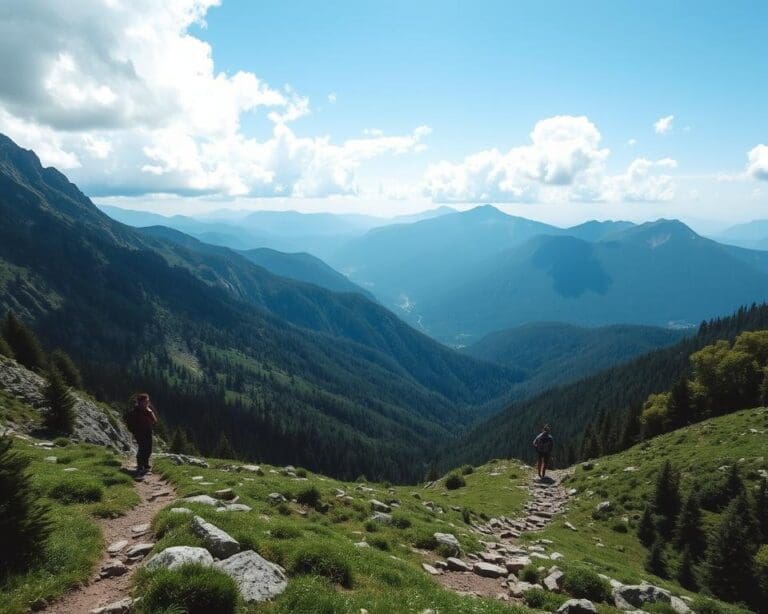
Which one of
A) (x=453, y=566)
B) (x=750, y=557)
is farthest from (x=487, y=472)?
(x=453, y=566)

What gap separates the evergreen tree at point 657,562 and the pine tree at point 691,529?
1.99m

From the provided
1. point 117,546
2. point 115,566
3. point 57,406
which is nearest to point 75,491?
point 117,546

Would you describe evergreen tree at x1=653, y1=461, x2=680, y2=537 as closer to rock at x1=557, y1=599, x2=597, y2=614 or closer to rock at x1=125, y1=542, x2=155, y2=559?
rock at x1=557, y1=599, x2=597, y2=614

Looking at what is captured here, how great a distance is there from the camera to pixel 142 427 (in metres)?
24.4

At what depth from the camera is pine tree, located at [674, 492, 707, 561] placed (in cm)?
2768

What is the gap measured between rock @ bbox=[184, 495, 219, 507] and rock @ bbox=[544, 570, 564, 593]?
11.5 m

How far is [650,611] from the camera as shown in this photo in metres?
14.9

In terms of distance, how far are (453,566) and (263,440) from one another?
615 ft

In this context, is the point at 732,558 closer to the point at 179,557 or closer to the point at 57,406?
the point at 179,557

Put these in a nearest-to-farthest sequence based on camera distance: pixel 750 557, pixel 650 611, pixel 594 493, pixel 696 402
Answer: pixel 650 611 < pixel 750 557 < pixel 594 493 < pixel 696 402

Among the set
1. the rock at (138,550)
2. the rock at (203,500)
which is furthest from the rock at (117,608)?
the rock at (203,500)

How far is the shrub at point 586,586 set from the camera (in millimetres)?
15359

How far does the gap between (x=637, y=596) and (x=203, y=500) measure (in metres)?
15.2

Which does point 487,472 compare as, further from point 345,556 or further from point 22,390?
point 22,390
